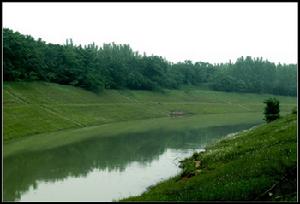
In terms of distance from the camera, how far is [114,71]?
394 ft

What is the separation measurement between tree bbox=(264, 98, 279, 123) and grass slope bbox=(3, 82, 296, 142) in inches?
1212

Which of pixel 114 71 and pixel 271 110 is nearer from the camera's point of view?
pixel 271 110

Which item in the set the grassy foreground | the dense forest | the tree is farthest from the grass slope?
the grassy foreground

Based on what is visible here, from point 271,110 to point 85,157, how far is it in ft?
90.6

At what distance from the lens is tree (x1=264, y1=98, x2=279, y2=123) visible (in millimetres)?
54781

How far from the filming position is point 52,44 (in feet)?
391

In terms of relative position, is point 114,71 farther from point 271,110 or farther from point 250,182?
point 250,182

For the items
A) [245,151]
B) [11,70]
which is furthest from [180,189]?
[11,70]

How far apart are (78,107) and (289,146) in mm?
60637

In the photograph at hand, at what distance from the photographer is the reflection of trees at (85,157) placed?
31969mm

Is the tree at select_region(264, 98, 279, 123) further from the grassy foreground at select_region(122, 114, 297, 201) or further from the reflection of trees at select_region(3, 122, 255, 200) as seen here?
the grassy foreground at select_region(122, 114, 297, 201)

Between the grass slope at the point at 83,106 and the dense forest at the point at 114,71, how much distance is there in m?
4.57

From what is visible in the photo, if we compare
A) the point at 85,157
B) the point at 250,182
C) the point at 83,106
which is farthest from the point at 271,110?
the point at 83,106

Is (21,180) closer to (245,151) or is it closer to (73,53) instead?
(245,151)
